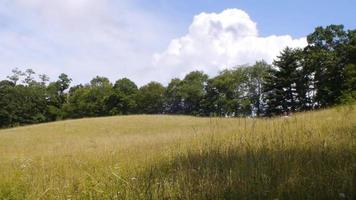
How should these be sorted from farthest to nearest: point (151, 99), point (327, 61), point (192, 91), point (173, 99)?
point (173, 99) → point (151, 99) → point (192, 91) → point (327, 61)

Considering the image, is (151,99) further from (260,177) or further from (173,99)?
(260,177)

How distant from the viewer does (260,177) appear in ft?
15.2

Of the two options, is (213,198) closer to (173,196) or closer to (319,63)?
(173,196)

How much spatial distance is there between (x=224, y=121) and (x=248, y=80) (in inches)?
3852

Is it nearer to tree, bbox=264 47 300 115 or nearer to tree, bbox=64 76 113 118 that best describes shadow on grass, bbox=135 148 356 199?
tree, bbox=264 47 300 115

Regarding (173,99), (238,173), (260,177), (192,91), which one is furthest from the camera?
(173,99)

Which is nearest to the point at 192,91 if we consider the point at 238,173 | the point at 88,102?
the point at 88,102

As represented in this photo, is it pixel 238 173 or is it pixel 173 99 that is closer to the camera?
pixel 238 173

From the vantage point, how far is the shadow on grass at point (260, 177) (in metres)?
4.22

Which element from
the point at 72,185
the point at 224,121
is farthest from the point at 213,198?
the point at 224,121

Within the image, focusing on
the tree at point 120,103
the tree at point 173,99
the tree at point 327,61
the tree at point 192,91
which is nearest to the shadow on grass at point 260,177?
the tree at point 327,61

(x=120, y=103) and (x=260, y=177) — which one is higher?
(x=120, y=103)

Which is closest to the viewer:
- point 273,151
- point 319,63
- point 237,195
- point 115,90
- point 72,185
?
point 237,195

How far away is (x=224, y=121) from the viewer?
8711mm
